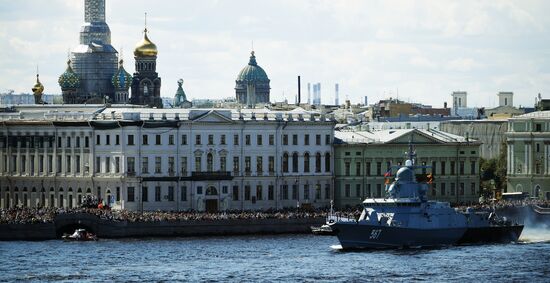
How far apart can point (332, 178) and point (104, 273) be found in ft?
158

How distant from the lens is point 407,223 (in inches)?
5281

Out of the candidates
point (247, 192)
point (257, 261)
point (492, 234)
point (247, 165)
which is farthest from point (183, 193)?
point (257, 261)

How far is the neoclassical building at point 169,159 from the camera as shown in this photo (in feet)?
516

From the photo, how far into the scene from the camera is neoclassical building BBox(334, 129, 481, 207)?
165 metres

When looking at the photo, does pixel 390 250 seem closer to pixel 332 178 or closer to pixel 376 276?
pixel 376 276

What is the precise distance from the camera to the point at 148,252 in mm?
131625

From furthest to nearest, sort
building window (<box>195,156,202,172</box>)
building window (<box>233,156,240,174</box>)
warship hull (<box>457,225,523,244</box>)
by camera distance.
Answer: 1. building window (<box>233,156,240,174</box>)
2. building window (<box>195,156,202,172</box>)
3. warship hull (<box>457,225,523,244</box>)

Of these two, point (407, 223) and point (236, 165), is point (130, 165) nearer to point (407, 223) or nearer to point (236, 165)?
point (236, 165)

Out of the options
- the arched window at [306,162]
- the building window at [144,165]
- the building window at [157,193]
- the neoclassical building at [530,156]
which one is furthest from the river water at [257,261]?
the neoclassical building at [530,156]

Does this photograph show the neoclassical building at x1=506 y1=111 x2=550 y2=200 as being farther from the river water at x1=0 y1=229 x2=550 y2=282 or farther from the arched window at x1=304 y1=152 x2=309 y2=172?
the river water at x1=0 y1=229 x2=550 y2=282

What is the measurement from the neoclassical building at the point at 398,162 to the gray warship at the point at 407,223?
25947mm

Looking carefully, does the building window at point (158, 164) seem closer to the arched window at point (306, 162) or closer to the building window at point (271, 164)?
the building window at point (271, 164)

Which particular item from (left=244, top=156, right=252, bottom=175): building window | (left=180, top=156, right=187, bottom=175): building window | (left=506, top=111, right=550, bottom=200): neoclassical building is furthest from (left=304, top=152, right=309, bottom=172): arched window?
(left=506, top=111, right=550, bottom=200): neoclassical building

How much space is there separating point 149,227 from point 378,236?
17.4 meters
